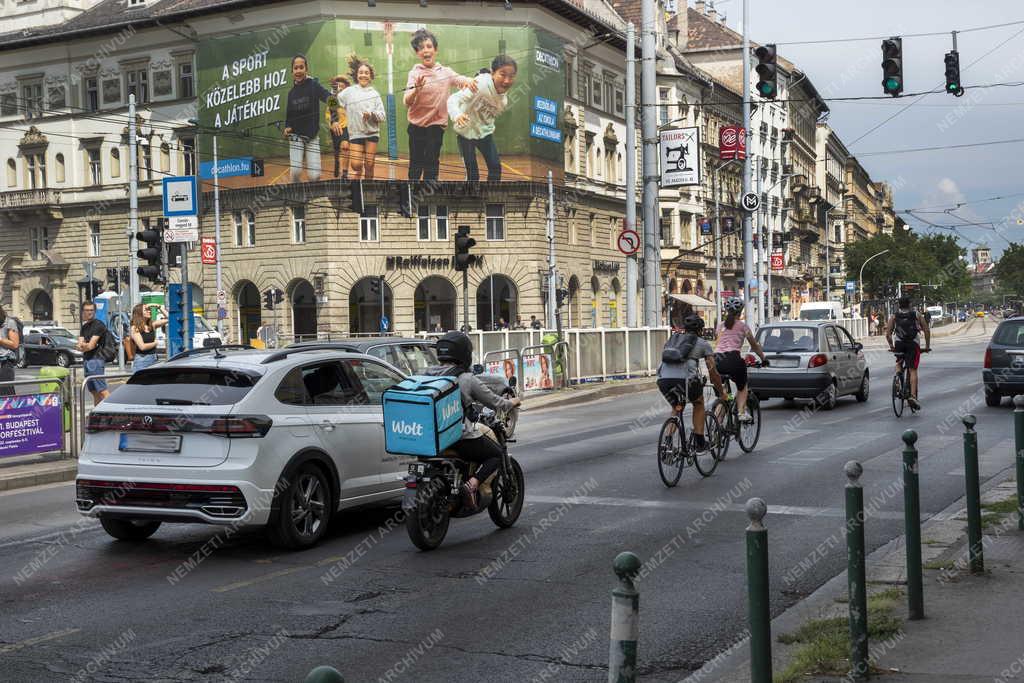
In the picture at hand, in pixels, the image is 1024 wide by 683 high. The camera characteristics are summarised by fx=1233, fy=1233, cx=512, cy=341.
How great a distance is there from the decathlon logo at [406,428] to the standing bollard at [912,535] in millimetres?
3553

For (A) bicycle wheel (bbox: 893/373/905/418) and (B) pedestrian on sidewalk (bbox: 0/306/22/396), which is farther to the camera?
(A) bicycle wheel (bbox: 893/373/905/418)

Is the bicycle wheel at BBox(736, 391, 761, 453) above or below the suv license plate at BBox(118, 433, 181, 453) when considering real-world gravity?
below

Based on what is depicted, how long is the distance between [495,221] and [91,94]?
21768 millimetres

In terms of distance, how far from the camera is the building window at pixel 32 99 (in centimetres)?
6238

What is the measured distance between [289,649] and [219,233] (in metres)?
52.6

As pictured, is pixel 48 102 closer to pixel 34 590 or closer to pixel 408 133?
pixel 408 133

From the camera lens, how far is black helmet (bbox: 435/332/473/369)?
9422 mm

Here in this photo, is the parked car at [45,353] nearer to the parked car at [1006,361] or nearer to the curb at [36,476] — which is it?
the curb at [36,476]

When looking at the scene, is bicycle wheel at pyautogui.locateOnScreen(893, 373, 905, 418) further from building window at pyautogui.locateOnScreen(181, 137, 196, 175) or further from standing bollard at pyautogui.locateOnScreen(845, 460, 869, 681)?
building window at pyautogui.locateOnScreen(181, 137, 196, 175)

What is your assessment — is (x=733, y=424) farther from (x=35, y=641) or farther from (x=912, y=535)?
(x=35, y=641)

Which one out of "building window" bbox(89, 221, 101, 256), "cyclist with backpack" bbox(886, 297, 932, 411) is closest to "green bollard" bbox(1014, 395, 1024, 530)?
"cyclist with backpack" bbox(886, 297, 932, 411)

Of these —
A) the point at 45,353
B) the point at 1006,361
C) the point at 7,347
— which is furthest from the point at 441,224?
the point at 7,347

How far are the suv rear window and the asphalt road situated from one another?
1167 mm

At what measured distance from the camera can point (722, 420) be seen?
1402cm
